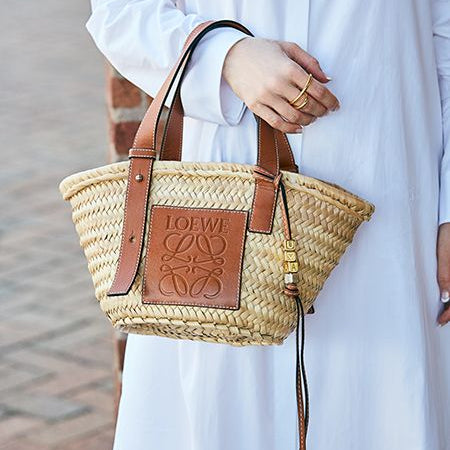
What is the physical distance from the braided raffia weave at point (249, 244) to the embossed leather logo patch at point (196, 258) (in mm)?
12

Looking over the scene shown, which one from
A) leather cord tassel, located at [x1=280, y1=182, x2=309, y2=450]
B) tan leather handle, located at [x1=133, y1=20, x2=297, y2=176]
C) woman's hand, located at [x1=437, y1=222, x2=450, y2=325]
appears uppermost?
tan leather handle, located at [x1=133, y1=20, x2=297, y2=176]

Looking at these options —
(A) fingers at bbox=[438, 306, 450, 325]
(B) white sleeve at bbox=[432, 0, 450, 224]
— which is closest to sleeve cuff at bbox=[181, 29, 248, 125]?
(B) white sleeve at bbox=[432, 0, 450, 224]

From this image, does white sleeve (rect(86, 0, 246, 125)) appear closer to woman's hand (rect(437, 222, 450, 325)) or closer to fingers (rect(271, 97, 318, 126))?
fingers (rect(271, 97, 318, 126))

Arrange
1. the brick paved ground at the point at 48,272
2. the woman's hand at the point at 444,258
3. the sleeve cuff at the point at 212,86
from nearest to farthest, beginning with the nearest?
the sleeve cuff at the point at 212,86, the woman's hand at the point at 444,258, the brick paved ground at the point at 48,272

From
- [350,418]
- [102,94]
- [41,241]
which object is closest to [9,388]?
[41,241]

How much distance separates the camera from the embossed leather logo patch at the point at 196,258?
1623 mm

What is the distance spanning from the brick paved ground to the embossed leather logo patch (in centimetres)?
184

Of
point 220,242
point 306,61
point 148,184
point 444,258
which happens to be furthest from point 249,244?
point 444,258

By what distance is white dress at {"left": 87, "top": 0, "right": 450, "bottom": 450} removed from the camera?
A: 1751 mm

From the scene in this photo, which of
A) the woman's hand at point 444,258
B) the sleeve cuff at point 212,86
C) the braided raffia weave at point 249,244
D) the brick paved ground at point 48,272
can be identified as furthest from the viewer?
the brick paved ground at point 48,272

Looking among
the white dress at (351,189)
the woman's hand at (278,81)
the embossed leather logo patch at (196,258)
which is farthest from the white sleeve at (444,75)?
the embossed leather logo patch at (196,258)

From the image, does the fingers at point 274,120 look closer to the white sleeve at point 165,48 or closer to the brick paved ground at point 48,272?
the white sleeve at point 165,48

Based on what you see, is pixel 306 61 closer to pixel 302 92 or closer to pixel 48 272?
pixel 302 92

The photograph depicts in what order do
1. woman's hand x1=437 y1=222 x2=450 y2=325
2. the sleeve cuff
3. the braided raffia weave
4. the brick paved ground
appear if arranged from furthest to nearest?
the brick paved ground
woman's hand x1=437 y1=222 x2=450 y2=325
the sleeve cuff
the braided raffia weave
